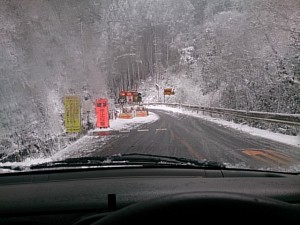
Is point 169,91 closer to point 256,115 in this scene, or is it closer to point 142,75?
point 142,75

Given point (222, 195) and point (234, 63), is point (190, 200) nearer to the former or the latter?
point (222, 195)

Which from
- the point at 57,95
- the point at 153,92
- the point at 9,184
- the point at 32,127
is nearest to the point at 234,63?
the point at 153,92

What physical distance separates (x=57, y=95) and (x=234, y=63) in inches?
75.5

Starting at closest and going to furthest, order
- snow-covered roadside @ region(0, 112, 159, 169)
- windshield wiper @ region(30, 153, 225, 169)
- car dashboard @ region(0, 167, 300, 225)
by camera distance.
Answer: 1. car dashboard @ region(0, 167, 300, 225)
2. windshield wiper @ region(30, 153, 225, 169)
3. snow-covered roadside @ region(0, 112, 159, 169)

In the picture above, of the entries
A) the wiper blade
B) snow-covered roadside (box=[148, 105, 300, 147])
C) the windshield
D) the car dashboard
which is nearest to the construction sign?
the windshield

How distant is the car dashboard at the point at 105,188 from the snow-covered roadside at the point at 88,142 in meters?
0.28

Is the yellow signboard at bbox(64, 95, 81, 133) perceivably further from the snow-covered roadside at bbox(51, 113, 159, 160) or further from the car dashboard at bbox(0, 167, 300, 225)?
the car dashboard at bbox(0, 167, 300, 225)

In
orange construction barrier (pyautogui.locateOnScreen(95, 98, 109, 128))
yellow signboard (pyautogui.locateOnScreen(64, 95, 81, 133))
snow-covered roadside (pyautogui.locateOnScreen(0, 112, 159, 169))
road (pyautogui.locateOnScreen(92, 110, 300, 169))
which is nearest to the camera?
snow-covered roadside (pyautogui.locateOnScreen(0, 112, 159, 169))

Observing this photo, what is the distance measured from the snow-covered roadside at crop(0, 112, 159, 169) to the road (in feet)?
0.26

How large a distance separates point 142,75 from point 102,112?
612 mm

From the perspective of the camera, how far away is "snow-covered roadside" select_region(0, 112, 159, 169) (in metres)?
3.46

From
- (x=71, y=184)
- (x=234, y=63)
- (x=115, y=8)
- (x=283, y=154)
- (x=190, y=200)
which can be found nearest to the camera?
(x=190, y=200)

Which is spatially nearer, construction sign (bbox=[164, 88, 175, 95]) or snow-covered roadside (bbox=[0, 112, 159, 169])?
snow-covered roadside (bbox=[0, 112, 159, 169])

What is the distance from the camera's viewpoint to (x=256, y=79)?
409 cm
